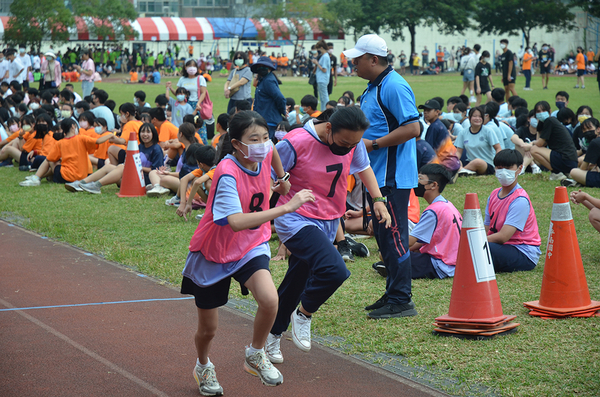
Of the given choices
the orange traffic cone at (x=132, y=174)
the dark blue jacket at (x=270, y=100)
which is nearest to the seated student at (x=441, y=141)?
the dark blue jacket at (x=270, y=100)

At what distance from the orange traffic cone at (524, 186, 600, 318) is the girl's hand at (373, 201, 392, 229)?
1.40 meters

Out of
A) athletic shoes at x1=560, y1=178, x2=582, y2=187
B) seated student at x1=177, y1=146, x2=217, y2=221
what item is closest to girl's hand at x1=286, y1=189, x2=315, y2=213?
seated student at x1=177, y1=146, x2=217, y2=221

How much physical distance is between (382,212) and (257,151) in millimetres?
1304

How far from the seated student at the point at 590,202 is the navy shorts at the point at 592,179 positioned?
3.89m

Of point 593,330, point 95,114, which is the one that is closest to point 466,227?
point 593,330

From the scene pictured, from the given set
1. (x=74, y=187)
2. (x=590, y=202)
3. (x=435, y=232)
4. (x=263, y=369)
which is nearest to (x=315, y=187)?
(x=263, y=369)

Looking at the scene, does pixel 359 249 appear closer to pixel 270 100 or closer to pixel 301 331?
pixel 301 331

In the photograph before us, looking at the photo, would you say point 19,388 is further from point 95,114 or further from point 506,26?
point 506,26

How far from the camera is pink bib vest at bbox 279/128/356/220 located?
14.3 feet

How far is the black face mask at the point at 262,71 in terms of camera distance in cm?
1087

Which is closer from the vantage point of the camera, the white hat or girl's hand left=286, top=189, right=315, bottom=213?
girl's hand left=286, top=189, right=315, bottom=213

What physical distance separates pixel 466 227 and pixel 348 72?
160 ft

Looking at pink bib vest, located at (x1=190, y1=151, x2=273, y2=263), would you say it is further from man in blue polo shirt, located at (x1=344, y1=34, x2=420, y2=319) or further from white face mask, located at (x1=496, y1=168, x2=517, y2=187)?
white face mask, located at (x1=496, y1=168, x2=517, y2=187)

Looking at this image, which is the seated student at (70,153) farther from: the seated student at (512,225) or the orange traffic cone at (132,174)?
the seated student at (512,225)
